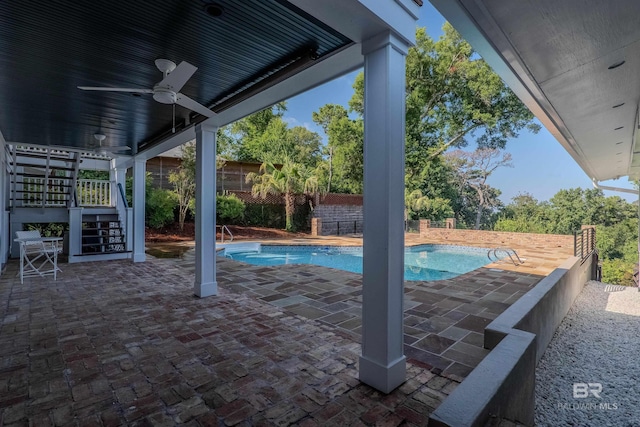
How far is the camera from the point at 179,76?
9.05 ft

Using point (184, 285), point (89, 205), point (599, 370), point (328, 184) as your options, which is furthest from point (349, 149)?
point (599, 370)

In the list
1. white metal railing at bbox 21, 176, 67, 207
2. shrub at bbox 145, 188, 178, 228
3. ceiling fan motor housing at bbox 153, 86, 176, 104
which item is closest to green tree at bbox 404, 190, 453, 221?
shrub at bbox 145, 188, 178, 228

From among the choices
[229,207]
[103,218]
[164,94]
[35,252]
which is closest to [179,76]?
[164,94]

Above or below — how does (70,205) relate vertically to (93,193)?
below

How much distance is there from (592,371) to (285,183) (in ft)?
37.5

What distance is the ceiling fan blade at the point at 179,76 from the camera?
2.59 metres

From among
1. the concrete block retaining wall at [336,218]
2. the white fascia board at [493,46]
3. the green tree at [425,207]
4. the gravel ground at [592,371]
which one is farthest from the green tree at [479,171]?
the white fascia board at [493,46]

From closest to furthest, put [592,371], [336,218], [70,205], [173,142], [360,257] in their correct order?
[592,371] < [173,142] < [70,205] < [360,257] < [336,218]

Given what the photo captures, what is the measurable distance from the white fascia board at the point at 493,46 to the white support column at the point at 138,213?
23.7ft

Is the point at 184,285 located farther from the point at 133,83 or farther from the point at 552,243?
the point at 552,243

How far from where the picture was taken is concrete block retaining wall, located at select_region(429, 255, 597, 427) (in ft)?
5.28

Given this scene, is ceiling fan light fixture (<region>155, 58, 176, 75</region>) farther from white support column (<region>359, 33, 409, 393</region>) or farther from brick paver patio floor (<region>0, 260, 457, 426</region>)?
brick paver patio floor (<region>0, 260, 457, 426</region>)

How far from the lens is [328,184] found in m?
17.7

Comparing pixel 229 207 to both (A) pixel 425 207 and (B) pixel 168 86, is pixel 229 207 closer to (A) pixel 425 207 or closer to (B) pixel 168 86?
(A) pixel 425 207
